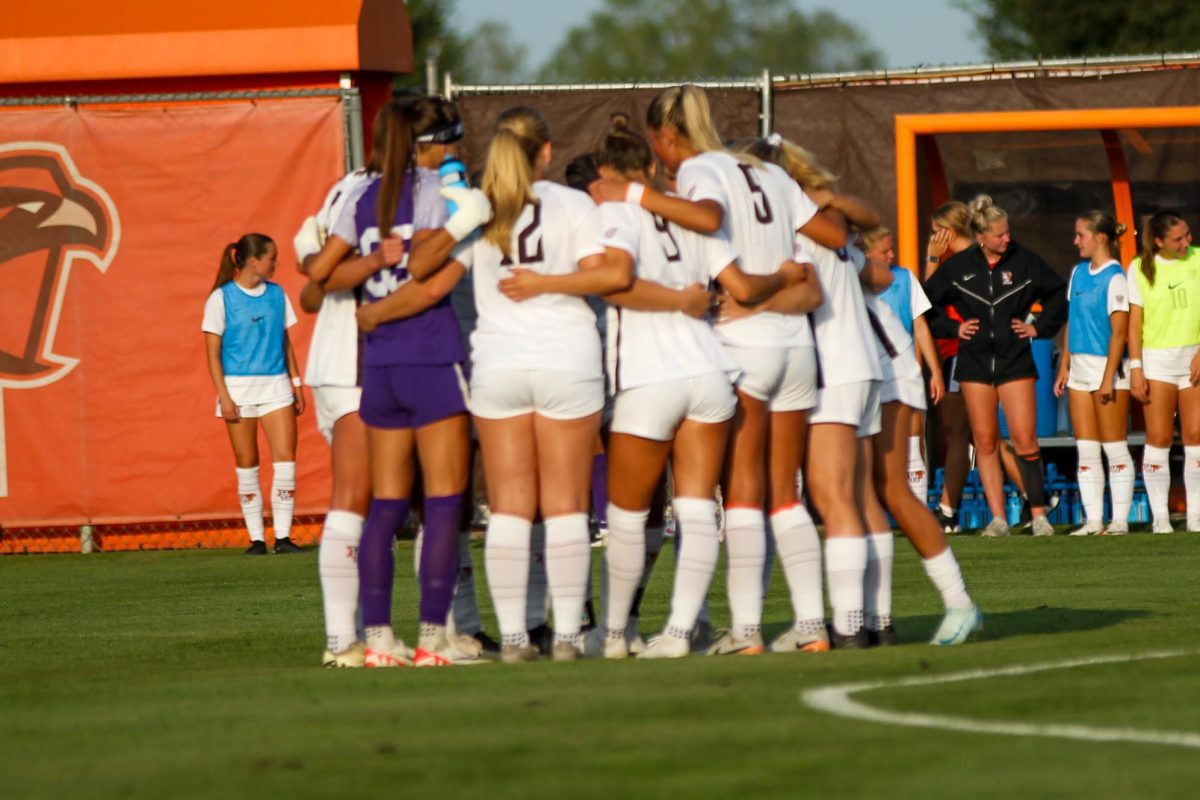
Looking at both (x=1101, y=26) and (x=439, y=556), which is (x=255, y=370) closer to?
(x=439, y=556)

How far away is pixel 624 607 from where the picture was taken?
24.7 ft

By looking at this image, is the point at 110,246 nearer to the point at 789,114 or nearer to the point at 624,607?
the point at 789,114

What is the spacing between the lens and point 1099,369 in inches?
565

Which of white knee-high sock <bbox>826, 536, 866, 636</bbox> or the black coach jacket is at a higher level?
the black coach jacket

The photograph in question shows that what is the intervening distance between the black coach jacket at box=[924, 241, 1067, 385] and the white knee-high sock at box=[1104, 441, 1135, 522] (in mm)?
767

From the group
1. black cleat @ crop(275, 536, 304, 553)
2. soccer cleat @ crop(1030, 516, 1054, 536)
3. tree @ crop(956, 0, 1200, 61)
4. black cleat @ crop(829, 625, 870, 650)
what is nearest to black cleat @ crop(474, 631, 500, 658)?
black cleat @ crop(829, 625, 870, 650)

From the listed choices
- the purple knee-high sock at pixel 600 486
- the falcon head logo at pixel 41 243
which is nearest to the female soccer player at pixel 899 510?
the purple knee-high sock at pixel 600 486

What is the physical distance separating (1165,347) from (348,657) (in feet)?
27.2

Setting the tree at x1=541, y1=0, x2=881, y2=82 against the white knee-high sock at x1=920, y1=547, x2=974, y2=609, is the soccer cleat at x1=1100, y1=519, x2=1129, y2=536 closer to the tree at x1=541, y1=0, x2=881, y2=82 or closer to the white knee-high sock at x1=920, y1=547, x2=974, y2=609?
the white knee-high sock at x1=920, y1=547, x2=974, y2=609

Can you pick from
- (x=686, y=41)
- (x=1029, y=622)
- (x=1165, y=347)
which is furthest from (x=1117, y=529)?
(x=686, y=41)

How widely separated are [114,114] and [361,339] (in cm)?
845

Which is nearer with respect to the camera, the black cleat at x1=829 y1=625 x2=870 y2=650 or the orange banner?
the black cleat at x1=829 y1=625 x2=870 y2=650

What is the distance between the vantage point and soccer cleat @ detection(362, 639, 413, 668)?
292 inches

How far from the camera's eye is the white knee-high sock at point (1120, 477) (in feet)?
47.1
